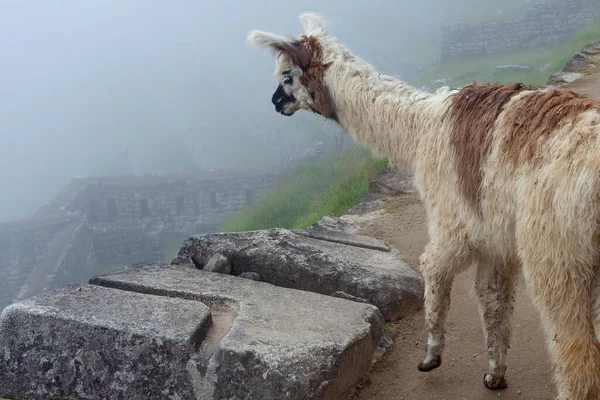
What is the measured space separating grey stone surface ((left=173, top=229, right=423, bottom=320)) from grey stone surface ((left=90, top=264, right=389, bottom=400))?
0.39 meters

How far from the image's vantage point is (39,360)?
327cm

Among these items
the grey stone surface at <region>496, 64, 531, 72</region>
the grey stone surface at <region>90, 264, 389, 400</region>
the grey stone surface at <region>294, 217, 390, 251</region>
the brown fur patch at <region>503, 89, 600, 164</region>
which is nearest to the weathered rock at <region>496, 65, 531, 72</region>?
the grey stone surface at <region>496, 64, 531, 72</region>

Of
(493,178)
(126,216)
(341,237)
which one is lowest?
(126,216)

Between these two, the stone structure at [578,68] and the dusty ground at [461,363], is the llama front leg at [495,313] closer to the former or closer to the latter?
the dusty ground at [461,363]

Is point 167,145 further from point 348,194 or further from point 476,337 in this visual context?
point 476,337

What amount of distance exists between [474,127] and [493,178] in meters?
0.35

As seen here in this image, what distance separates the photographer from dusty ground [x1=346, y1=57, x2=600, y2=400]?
377 cm

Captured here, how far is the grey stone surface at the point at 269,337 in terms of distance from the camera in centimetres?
306

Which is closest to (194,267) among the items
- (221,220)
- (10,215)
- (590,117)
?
(590,117)

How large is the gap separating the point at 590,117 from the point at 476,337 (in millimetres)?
2093

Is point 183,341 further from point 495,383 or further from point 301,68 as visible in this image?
point 301,68

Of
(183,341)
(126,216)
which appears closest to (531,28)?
(126,216)

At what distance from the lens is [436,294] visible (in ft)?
12.1

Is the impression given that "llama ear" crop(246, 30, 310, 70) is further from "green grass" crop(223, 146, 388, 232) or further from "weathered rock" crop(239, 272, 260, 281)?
"green grass" crop(223, 146, 388, 232)
